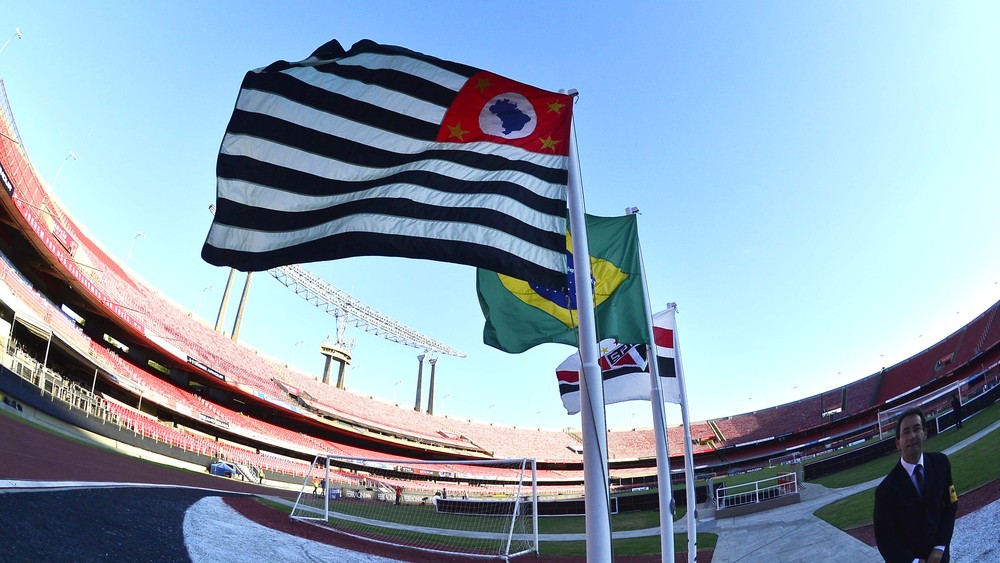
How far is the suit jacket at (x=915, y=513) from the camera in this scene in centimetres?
313

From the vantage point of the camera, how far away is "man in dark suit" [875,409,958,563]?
3.12 metres

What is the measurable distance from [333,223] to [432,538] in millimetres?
12475

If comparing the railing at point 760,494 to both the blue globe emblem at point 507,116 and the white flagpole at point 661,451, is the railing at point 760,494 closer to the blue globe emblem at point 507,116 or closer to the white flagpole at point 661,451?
the white flagpole at point 661,451

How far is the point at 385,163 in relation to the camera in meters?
5.14

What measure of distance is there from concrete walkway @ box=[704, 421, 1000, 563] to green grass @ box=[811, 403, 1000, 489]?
69cm

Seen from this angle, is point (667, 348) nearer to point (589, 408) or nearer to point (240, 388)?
point (589, 408)

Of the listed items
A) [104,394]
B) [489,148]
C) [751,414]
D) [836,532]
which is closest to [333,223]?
[489,148]

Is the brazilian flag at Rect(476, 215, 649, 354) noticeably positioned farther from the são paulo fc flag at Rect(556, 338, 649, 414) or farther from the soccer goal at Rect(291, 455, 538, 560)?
the soccer goal at Rect(291, 455, 538, 560)

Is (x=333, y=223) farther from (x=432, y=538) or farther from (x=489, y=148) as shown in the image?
(x=432, y=538)

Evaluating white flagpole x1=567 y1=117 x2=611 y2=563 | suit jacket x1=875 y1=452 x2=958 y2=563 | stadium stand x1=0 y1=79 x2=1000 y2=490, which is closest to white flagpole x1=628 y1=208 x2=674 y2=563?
white flagpole x1=567 y1=117 x2=611 y2=563

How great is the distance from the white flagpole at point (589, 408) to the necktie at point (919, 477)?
1.71 meters

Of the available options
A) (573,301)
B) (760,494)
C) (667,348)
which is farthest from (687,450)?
(760,494)

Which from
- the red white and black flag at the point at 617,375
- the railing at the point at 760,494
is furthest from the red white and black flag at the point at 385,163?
the railing at the point at 760,494

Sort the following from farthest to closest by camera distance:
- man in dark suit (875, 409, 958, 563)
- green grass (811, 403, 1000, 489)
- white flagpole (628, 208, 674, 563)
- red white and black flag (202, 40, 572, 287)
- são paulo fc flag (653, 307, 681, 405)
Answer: green grass (811, 403, 1000, 489) < são paulo fc flag (653, 307, 681, 405) < white flagpole (628, 208, 674, 563) < red white and black flag (202, 40, 572, 287) < man in dark suit (875, 409, 958, 563)
